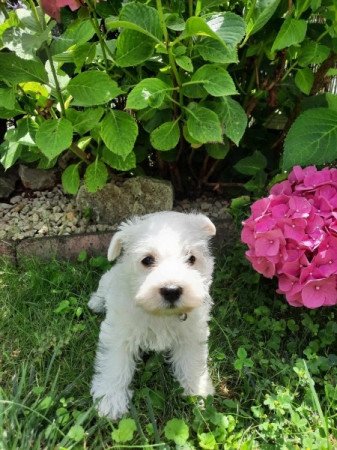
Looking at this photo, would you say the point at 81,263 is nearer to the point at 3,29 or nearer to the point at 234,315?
the point at 234,315

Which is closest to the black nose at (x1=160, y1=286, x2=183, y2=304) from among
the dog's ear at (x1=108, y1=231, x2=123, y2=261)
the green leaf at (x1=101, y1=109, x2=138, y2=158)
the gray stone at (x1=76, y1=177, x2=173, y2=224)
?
the dog's ear at (x1=108, y1=231, x2=123, y2=261)

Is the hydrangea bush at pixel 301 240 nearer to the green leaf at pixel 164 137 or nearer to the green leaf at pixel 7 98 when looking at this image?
the green leaf at pixel 164 137

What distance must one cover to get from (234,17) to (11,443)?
1.74 meters

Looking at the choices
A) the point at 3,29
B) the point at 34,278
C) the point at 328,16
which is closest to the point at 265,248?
the point at 328,16

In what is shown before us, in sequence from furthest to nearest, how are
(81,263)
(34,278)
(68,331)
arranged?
(81,263) → (34,278) → (68,331)

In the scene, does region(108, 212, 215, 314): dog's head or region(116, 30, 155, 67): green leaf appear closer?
region(108, 212, 215, 314): dog's head

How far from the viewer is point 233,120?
217 centimetres

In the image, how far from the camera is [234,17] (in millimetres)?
1915

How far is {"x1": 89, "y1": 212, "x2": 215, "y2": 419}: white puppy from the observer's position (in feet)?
5.55

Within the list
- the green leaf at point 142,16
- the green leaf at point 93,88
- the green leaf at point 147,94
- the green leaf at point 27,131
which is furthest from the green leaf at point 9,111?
the green leaf at point 142,16

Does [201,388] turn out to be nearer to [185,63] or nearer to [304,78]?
[185,63]

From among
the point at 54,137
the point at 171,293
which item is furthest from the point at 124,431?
the point at 54,137

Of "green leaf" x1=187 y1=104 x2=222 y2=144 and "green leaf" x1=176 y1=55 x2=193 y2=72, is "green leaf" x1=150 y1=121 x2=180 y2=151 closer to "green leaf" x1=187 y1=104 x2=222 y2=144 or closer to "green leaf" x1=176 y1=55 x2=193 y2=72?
"green leaf" x1=187 y1=104 x2=222 y2=144

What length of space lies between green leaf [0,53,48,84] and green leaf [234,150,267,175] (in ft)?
3.63
